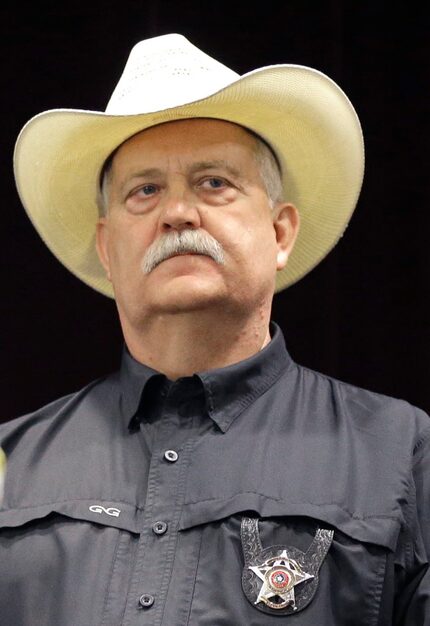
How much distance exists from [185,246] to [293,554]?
57cm

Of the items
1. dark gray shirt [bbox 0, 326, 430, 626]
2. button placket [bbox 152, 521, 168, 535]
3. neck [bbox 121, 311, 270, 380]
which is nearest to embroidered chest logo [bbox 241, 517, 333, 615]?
dark gray shirt [bbox 0, 326, 430, 626]

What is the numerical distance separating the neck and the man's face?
0.03 meters

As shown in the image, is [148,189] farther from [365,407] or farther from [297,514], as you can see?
[297,514]

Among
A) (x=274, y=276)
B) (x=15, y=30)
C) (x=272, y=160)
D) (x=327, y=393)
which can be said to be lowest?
(x=327, y=393)

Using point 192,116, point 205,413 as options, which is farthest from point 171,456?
point 192,116

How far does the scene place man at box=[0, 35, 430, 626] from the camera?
2365 millimetres

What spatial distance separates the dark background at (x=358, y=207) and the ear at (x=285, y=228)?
1.04 ft

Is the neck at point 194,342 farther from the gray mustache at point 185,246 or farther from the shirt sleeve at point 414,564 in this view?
the shirt sleeve at point 414,564

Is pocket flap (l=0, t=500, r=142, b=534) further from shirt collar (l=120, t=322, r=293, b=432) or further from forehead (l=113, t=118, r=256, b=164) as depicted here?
forehead (l=113, t=118, r=256, b=164)

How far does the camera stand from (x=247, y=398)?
261 centimetres

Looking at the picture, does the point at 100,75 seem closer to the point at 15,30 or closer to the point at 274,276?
the point at 15,30

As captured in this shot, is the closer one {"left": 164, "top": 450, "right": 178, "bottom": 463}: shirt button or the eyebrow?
{"left": 164, "top": 450, "right": 178, "bottom": 463}: shirt button

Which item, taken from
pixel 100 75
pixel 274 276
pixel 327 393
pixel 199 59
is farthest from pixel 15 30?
pixel 327 393

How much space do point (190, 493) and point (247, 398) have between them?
24 centimetres
